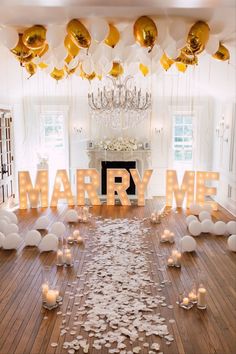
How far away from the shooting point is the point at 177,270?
431cm

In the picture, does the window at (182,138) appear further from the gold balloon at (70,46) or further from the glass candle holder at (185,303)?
the glass candle holder at (185,303)

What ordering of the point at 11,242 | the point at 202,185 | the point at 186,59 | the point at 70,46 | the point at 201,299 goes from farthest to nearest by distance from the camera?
the point at 202,185, the point at 11,242, the point at 186,59, the point at 70,46, the point at 201,299

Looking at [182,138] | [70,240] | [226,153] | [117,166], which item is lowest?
[70,240]

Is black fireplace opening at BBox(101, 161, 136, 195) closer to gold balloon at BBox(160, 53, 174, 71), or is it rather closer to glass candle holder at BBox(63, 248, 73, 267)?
glass candle holder at BBox(63, 248, 73, 267)

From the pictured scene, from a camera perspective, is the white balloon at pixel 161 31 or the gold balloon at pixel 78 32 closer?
the gold balloon at pixel 78 32

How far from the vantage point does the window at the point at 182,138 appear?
9602 millimetres

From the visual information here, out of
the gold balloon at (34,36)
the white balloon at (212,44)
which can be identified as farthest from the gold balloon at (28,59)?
the white balloon at (212,44)

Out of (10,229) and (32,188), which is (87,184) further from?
(10,229)

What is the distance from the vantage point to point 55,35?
11.5 feet

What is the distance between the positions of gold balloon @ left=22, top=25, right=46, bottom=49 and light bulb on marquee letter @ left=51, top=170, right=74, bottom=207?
4004mm

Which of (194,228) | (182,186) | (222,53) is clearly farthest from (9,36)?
(182,186)

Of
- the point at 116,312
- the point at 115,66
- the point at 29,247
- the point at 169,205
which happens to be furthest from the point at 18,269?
the point at 169,205

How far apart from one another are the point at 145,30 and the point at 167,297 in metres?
2.68

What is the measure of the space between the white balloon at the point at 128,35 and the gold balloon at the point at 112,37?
0.21 ft
